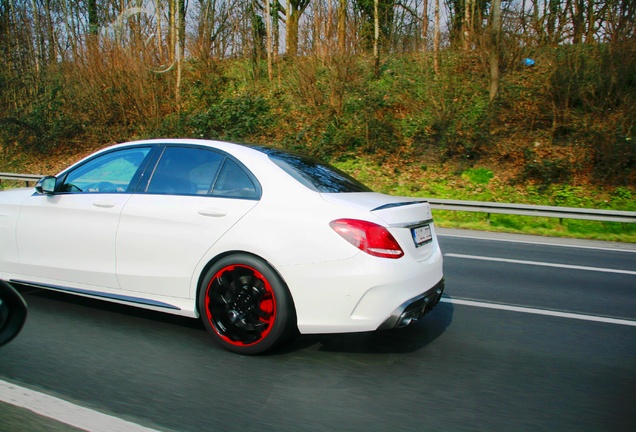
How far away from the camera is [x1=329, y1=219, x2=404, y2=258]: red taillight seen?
3543mm

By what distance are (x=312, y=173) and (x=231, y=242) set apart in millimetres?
922

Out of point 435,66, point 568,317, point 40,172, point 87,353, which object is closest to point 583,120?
point 435,66

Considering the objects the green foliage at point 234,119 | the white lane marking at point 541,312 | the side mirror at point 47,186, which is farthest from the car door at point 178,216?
the green foliage at point 234,119

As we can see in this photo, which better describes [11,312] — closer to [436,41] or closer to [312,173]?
[312,173]

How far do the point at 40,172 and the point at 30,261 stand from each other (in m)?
20.0

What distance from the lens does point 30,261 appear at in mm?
4801

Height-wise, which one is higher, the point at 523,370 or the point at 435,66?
the point at 435,66

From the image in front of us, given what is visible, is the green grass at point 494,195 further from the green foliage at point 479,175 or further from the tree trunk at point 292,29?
the tree trunk at point 292,29

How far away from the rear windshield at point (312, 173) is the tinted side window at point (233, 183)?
29 cm

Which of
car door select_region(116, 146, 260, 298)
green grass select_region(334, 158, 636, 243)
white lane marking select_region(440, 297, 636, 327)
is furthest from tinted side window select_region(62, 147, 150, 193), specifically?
green grass select_region(334, 158, 636, 243)

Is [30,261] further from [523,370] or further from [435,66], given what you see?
[435,66]

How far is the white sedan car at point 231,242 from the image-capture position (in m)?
3.57

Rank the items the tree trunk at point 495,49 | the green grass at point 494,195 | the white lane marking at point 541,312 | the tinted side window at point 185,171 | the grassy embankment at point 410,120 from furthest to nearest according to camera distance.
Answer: the tree trunk at point 495,49 → the grassy embankment at point 410,120 → the green grass at point 494,195 → the white lane marking at point 541,312 → the tinted side window at point 185,171

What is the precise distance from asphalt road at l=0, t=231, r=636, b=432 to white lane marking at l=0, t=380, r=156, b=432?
0.05 metres
